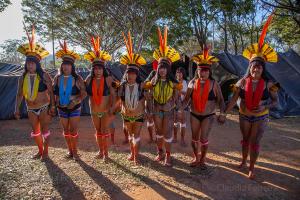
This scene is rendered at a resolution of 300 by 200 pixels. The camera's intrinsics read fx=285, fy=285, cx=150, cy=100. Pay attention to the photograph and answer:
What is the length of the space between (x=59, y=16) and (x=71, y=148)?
1585 cm

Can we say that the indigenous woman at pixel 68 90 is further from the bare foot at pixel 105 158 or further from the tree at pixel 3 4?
the tree at pixel 3 4

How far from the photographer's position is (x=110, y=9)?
16406mm

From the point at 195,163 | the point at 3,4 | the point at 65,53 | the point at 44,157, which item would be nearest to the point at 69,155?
the point at 44,157

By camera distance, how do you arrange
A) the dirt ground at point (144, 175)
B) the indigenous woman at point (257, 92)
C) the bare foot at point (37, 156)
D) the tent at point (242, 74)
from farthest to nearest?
the tent at point (242, 74), the bare foot at point (37, 156), the indigenous woman at point (257, 92), the dirt ground at point (144, 175)

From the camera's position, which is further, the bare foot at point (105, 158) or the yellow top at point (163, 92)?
the bare foot at point (105, 158)

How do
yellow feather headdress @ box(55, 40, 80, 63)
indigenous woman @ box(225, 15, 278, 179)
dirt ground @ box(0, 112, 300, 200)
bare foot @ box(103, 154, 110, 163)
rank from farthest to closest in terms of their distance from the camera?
bare foot @ box(103, 154, 110, 163) < yellow feather headdress @ box(55, 40, 80, 63) < indigenous woman @ box(225, 15, 278, 179) < dirt ground @ box(0, 112, 300, 200)

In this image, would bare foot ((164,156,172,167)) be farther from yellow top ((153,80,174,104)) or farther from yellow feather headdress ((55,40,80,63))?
yellow feather headdress ((55,40,80,63))

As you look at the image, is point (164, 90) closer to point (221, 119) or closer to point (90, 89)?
point (221, 119)

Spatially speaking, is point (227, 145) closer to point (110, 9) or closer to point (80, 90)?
point (80, 90)

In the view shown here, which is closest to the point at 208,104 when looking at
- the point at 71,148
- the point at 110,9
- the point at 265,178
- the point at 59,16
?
the point at 265,178

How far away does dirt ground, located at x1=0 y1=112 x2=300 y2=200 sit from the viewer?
411cm

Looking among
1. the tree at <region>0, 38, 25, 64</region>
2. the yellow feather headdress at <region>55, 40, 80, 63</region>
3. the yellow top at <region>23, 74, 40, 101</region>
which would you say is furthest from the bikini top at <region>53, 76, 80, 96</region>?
the tree at <region>0, 38, 25, 64</region>

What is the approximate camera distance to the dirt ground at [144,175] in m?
4.11

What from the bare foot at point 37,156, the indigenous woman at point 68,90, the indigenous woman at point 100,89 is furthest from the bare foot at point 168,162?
the bare foot at point 37,156
